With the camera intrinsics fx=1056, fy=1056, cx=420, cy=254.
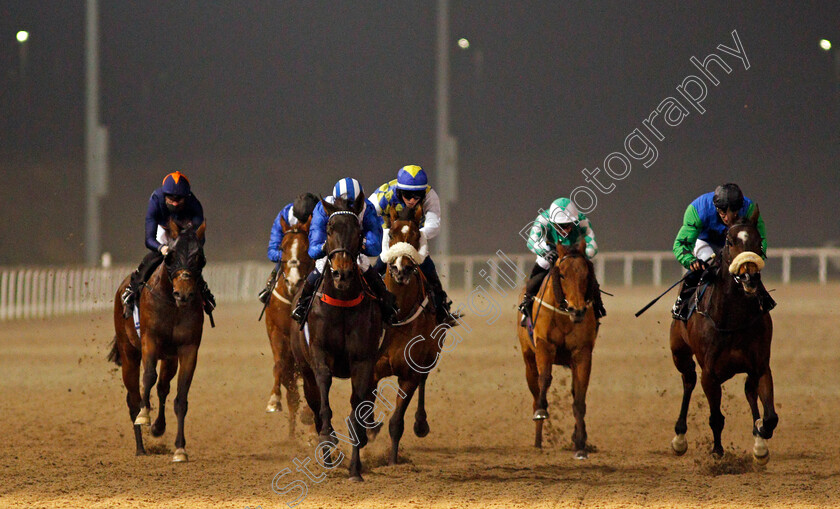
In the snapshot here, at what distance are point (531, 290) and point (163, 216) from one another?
10.2 ft

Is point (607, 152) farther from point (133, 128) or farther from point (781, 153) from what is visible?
point (133, 128)

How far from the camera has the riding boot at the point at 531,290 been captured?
8930 mm

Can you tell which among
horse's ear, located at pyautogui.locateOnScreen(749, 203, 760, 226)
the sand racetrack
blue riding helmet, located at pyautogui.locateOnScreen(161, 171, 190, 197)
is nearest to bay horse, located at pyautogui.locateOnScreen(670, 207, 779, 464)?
horse's ear, located at pyautogui.locateOnScreen(749, 203, 760, 226)

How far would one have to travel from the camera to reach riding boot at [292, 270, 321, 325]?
7152mm

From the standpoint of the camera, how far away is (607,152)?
38219 mm

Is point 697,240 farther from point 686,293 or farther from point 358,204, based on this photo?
point 358,204

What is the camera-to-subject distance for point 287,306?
936cm

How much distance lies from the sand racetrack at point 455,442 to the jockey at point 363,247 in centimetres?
118


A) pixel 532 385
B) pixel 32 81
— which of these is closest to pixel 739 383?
pixel 532 385

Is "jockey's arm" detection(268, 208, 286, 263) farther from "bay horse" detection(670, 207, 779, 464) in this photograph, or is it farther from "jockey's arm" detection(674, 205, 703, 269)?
"bay horse" detection(670, 207, 779, 464)

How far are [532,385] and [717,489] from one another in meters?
2.71

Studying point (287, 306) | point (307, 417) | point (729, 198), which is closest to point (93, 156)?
point (287, 306)

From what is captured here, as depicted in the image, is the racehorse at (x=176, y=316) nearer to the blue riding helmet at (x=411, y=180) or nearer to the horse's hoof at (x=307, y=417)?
the horse's hoof at (x=307, y=417)

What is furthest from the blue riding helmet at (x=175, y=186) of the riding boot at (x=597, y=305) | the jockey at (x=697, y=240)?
the jockey at (x=697, y=240)
